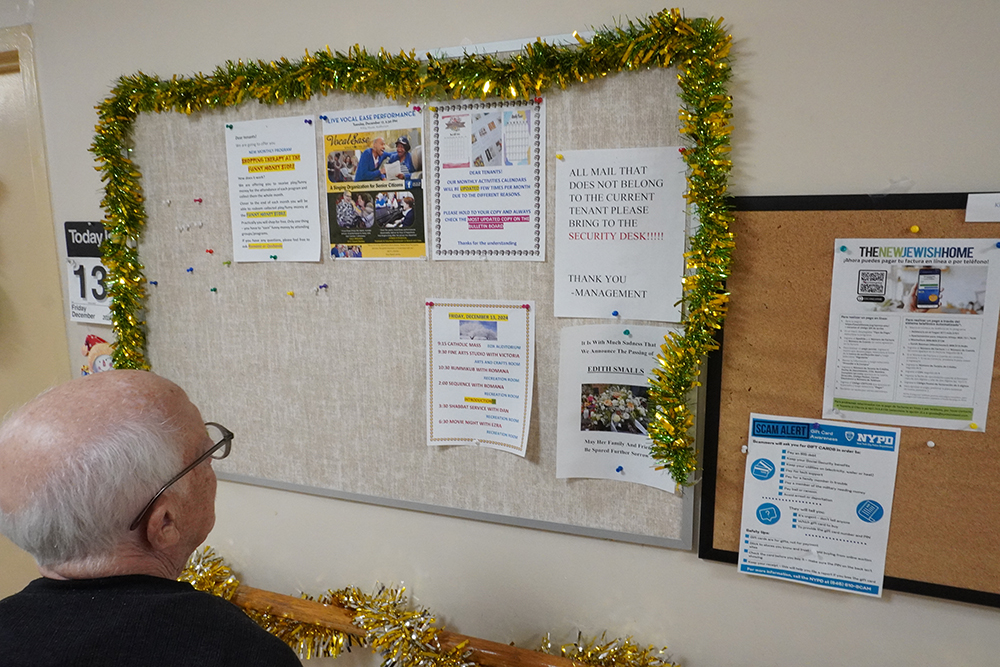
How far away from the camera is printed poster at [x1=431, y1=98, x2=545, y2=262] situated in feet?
3.88

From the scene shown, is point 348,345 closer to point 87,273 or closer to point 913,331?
point 87,273

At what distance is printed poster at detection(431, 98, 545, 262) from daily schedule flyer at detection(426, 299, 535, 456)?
13 centimetres

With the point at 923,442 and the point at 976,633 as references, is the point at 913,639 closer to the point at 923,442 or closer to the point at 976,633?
the point at 976,633

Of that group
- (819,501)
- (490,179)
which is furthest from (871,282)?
(490,179)

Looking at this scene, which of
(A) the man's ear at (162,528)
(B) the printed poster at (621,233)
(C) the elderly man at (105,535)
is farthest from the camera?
(B) the printed poster at (621,233)

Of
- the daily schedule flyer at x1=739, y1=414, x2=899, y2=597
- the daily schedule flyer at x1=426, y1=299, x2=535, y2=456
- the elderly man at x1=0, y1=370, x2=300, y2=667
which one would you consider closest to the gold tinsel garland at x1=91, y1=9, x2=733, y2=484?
the daily schedule flyer at x1=739, y1=414, x2=899, y2=597

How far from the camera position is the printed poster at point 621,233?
3.64 feet

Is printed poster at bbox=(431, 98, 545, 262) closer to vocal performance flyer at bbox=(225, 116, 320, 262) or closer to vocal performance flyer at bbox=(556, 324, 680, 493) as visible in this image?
vocal performance flyer at bbox=(556, 324, 680, 493)

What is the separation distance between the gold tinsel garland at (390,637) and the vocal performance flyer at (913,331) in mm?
694

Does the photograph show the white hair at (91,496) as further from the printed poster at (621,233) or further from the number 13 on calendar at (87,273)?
the number 13 on calendar at (87,273)

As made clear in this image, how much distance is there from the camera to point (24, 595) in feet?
2.70

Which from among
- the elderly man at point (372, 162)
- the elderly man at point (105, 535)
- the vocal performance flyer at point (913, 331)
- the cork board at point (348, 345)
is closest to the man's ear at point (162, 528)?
the elderly man at point (105, 535)

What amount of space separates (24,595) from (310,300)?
2.54 feet

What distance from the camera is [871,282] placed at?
1017 mm
